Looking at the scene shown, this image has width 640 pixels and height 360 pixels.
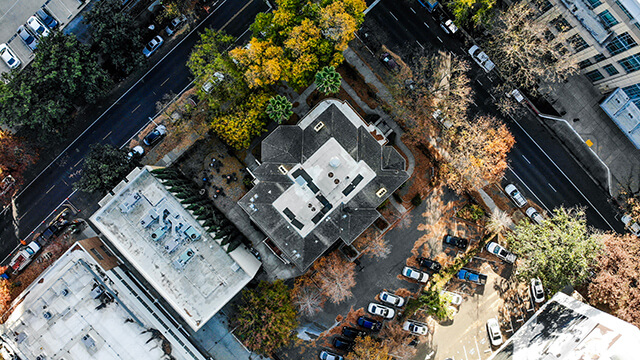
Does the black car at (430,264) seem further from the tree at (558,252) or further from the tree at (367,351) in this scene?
the tree at (367,351)

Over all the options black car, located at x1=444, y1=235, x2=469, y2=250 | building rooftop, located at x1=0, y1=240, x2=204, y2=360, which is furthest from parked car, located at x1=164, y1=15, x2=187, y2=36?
black car, located at x1=444, y1=235, x2=469, y2=250

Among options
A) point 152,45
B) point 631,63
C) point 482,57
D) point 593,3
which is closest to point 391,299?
point 482,57

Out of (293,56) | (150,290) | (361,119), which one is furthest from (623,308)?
(150,290)

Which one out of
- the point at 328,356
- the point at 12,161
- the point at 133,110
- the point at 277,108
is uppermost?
the point at 12,161

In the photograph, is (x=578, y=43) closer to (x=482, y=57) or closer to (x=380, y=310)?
(x=482, y=57)

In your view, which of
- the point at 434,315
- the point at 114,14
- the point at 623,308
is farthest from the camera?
the point at 434,315

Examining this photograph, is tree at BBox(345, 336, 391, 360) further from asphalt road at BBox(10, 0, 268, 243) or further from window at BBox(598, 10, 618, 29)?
window at BBox(598, 10, 618, 29)

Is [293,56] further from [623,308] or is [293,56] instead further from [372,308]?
[623,308]
